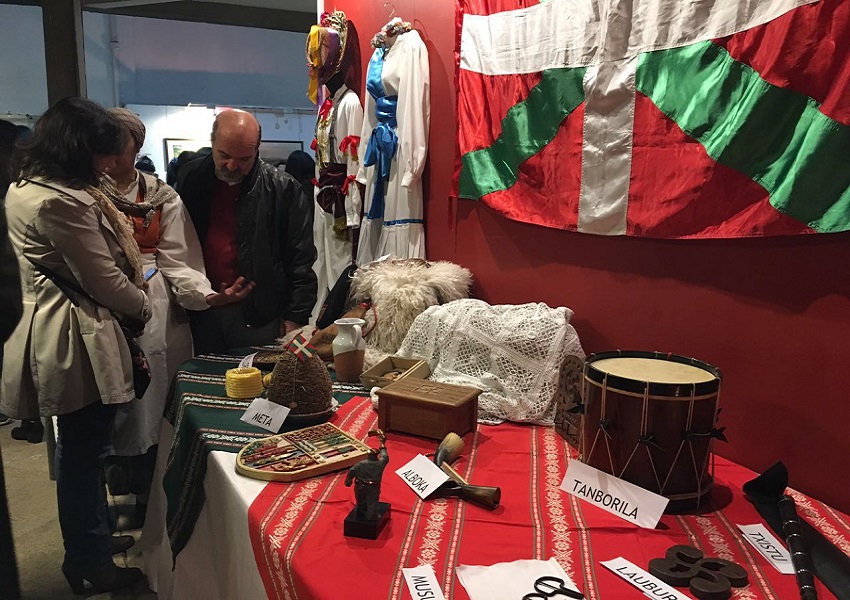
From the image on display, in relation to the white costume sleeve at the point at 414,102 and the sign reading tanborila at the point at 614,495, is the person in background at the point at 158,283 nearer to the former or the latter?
the white costume sleeve at the point at 414,102

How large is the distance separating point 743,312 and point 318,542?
3.63 ft

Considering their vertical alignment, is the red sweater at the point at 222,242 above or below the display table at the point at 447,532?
above

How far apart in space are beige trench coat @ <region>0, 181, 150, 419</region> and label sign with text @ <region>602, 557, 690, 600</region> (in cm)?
154

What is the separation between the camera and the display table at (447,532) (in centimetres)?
102

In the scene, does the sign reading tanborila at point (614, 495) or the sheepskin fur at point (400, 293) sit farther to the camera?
the sheepskin fur at point (400, 293)

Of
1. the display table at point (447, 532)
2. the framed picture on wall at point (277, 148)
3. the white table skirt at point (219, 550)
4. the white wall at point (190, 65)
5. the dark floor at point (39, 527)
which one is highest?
the white wall at point (190, 65)

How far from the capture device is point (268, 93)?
748 cm

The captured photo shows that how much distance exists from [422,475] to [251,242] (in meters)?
1.47

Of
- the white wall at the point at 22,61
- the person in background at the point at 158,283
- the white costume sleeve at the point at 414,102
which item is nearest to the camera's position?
the person in background at the point at 158,283

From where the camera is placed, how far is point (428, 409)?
1565mm

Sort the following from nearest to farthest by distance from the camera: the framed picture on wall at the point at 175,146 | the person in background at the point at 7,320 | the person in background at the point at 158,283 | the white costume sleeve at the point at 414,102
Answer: the person in background at the point at 7,320, the person in background at the point at 158,283, the white costume sleeve at the point at 414,102, the framed picture on wall at the point at 175,146

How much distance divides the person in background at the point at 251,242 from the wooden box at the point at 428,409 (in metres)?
1.06

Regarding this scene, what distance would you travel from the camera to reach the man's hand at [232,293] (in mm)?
2379

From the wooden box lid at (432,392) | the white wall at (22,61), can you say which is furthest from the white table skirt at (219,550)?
the white wall at (22,61)
